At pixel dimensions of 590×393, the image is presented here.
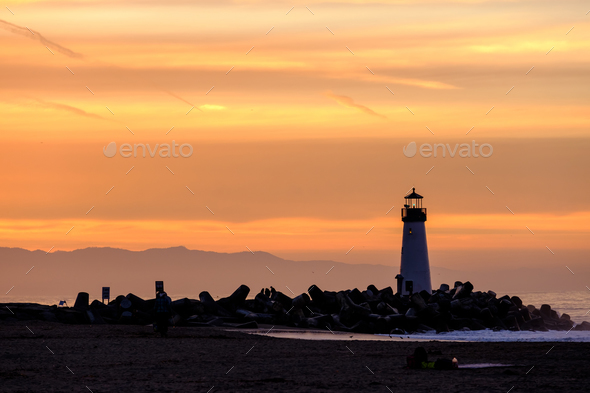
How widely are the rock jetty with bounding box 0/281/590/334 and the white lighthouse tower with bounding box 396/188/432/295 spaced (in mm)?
2415

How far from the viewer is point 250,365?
16719 mm

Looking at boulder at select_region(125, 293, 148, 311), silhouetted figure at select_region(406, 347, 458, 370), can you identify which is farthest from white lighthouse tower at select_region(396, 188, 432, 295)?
silhouetted figure at select_region(406, 347, 458, 370)

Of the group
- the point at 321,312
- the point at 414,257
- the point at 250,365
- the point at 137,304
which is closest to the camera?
the point at 250,365

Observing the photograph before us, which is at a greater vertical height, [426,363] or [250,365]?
[426,363]

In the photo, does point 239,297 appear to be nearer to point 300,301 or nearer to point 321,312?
point 300,301

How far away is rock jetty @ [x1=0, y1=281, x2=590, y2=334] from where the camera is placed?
29.7 metres

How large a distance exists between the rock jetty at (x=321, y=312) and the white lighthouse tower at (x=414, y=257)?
2415mm

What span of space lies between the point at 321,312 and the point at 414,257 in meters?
10.3

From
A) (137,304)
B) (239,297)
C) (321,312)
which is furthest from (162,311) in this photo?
(321,312)

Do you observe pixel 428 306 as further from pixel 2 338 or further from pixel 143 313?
pixel 2 338

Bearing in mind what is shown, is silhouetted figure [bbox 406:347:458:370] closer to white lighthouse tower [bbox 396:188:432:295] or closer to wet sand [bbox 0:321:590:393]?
wet sand [bbox 0:321:590:393]

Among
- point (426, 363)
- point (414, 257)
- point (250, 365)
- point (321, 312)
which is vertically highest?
point (414, 257)

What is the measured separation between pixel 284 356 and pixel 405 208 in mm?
30228

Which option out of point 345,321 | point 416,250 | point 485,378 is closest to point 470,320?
point 345,321
